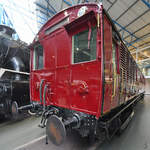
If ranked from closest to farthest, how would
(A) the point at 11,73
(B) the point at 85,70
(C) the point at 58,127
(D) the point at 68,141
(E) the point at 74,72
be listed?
1. (C) the point at 58,127
2. (B) the point at 85,70
3. (E) the point at 74,72
4. (D) the point at 68,141
5. (A) the point at 11,73

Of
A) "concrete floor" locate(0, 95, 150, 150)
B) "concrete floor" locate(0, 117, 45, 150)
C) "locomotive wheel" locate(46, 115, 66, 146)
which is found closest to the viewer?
"locomotive wheel" locate(46, 115, 66, 146)

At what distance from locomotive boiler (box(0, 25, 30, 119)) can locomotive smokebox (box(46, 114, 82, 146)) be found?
216cm

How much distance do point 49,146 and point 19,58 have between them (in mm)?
3675

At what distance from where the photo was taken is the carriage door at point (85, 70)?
1.29 meters

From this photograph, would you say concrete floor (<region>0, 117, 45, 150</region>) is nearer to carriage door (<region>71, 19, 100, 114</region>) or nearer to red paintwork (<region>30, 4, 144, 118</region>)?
red paintwork (<region>30, 4, 144, 118</region>)

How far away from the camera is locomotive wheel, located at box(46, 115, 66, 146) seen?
1192 mm

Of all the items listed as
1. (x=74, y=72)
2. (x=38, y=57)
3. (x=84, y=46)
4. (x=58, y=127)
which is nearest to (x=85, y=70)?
(x=74, y=72)

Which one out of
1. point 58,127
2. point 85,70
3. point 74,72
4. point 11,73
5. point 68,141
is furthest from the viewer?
point 11,73

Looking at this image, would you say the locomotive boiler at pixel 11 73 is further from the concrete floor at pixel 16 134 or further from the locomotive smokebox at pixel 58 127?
the locomotive smokebox at pixel 58 127

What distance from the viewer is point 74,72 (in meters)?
1.56

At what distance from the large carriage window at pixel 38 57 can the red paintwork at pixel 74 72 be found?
21 centimetres

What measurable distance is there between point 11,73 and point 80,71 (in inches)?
121

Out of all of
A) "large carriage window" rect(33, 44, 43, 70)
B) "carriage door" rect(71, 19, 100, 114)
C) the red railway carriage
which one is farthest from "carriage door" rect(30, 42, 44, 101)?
"carriage door" rect(71, 19, 100, 114)

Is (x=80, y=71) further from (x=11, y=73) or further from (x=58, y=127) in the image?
(x=11, y=73)
